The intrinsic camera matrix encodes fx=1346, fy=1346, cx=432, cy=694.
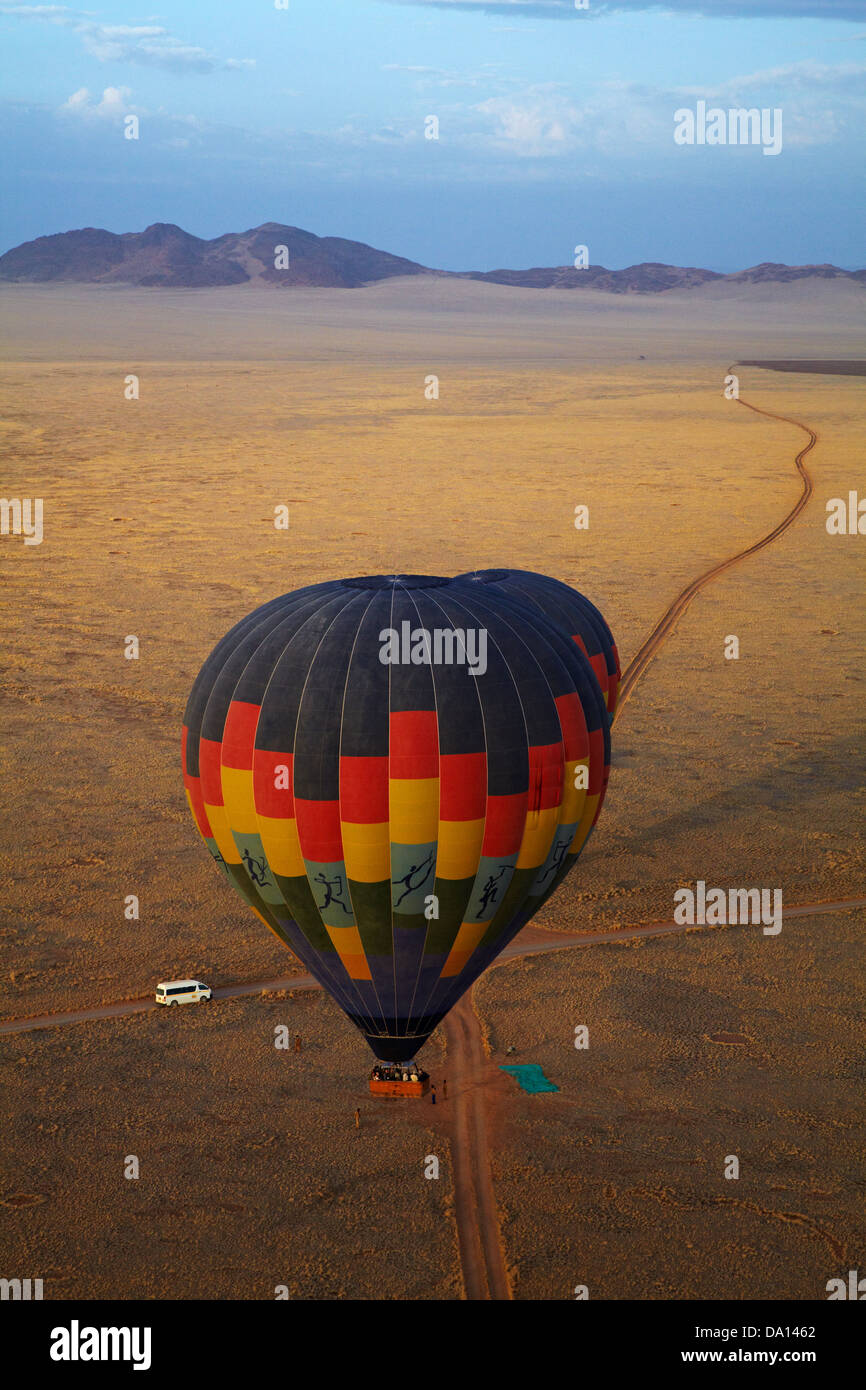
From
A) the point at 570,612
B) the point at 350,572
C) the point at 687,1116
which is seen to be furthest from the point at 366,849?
the point at 350,572

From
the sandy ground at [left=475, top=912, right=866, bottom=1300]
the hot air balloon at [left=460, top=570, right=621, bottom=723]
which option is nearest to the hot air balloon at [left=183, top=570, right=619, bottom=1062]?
the sandy ground at [left=475, top=912, right=866, bottom=1300]

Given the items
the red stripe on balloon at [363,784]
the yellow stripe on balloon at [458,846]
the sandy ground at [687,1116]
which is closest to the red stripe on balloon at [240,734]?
the red stripe on balloon at [363,784]

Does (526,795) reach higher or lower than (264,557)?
lower

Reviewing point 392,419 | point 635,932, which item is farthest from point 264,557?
point 392,419

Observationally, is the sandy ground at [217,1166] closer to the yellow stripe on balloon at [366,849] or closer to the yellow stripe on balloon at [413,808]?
the yellow stripe on balloon at [366,849]

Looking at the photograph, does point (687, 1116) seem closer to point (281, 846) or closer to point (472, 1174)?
point (472, 1174)

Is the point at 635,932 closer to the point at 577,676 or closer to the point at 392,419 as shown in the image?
the point at 577,676
